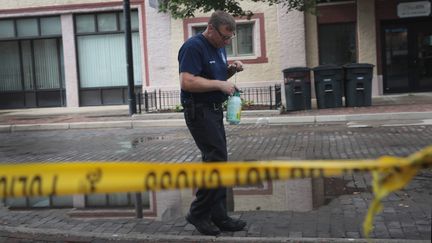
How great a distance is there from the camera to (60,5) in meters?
21.9

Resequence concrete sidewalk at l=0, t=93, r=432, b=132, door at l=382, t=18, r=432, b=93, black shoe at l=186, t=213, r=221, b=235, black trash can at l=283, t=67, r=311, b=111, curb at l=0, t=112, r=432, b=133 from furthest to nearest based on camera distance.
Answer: door at l=382, t=18, r=432, b=93, black trash can at l=283, t=67, r=311, b=111, concrete sidewalk at l=0, t=93, r=432, b=132, curb at l=0, t=112, r=432, b=133, black shoe at l=186, t=213, r=221, b=235

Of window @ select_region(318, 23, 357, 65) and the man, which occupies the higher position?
window @ select_region(318, 23, 357, 65)

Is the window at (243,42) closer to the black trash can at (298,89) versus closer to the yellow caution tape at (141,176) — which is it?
the black trash can at (298,89)

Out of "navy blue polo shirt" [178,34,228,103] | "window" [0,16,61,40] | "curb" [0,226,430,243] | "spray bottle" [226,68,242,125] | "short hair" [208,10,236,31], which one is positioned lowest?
"curb" [0,226,430,243]

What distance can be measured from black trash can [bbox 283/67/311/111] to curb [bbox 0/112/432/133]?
179 centimetres

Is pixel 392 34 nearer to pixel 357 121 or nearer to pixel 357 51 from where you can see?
pixel 357 51

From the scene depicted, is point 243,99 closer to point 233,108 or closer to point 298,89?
point 298,89

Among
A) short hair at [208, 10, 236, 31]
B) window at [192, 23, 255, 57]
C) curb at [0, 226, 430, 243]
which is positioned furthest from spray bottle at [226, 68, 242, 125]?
window at [192, 23, 255, 57]

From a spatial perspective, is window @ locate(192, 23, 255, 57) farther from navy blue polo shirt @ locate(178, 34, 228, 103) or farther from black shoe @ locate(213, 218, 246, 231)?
black shoe @ locate(213, 218, 246, 231)

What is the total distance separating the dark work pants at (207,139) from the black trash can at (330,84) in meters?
12.3

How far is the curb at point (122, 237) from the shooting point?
16.1 ft

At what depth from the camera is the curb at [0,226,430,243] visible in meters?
4.91

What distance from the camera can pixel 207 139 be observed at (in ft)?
17.1

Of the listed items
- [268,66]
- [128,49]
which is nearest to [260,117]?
[128,49]
